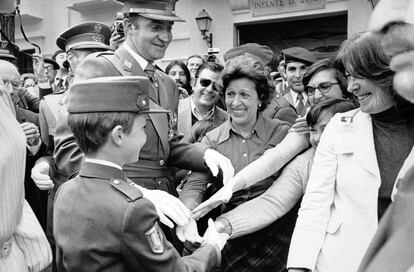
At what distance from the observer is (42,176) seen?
322 centimetres

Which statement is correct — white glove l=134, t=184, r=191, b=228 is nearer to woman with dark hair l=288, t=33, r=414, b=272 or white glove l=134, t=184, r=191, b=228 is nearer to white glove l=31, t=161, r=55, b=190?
woman with dark hair l=288, t=33, r=414, b=272

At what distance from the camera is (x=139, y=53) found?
292cm

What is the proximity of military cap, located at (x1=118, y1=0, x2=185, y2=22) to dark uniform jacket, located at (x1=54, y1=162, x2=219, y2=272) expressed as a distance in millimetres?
1172

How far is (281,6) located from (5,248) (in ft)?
31.5

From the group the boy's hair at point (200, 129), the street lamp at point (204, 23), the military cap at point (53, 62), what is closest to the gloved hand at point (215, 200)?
the boy's hair at point (200, 129)

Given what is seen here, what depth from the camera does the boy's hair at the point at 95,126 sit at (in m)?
2.00

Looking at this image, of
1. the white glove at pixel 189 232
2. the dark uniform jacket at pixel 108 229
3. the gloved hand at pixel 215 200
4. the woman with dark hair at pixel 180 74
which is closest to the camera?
the dark uniform jacket at pixel 108 229

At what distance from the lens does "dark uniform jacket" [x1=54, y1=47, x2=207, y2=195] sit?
272cm

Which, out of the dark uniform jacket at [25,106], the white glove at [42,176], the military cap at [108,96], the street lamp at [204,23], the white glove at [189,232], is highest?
the street lamp at [204,23]

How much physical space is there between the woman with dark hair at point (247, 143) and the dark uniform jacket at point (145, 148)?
159mm

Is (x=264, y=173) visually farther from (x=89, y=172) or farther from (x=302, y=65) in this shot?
(x=302, y=65)

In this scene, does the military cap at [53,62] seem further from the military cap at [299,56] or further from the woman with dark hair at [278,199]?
the woman with dark hair at [278,199]

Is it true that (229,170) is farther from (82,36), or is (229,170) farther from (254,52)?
(82,36)

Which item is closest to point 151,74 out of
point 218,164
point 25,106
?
point 218,164
